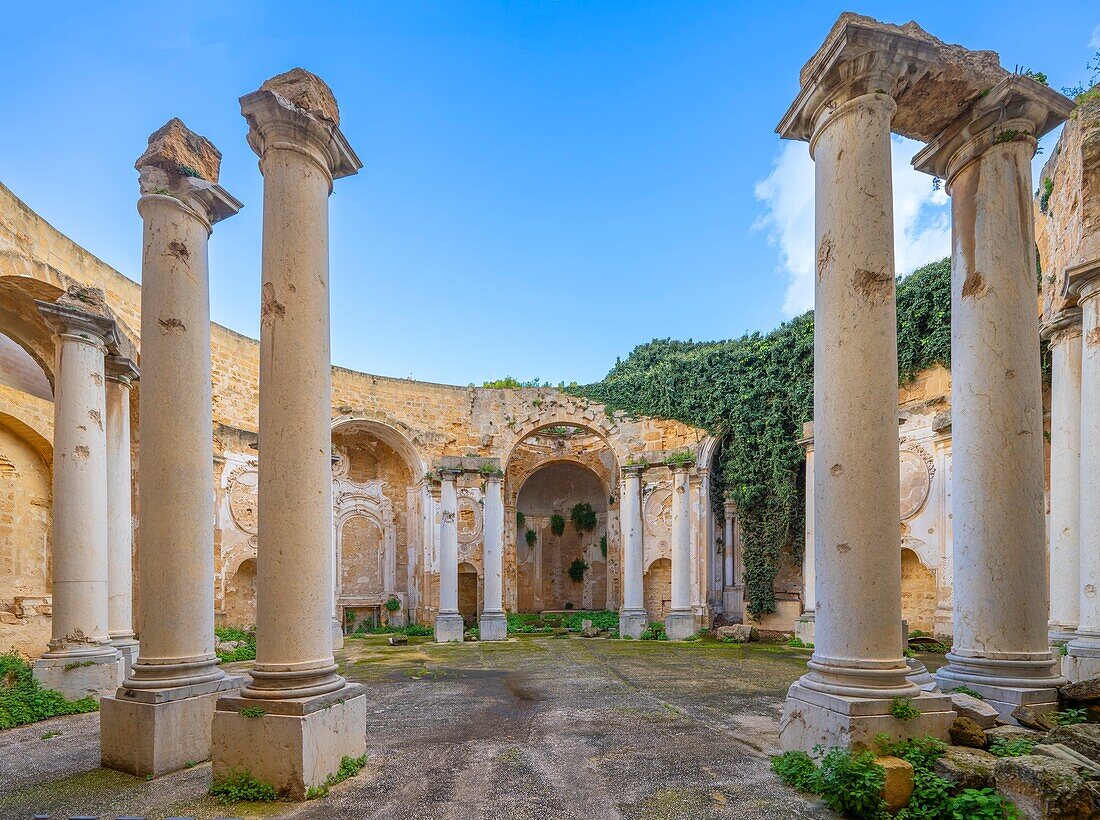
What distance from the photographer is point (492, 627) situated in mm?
17094

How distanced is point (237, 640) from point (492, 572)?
658 cm

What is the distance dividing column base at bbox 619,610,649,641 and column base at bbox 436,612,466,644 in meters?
4.36

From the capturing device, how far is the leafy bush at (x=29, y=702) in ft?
23.7

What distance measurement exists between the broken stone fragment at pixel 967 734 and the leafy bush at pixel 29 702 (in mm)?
9284

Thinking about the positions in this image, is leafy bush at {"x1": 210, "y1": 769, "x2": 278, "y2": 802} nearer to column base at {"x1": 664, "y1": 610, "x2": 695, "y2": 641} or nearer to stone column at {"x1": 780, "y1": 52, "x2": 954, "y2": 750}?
stone column at {"x1": 780, "y1": 52, "x2": 954, "y2": 750}

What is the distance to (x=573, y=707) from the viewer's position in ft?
25.1

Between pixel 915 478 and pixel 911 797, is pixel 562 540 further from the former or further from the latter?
pixel 911 797

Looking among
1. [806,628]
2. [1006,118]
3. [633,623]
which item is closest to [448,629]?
[633,623]

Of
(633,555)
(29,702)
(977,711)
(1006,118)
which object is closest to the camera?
(977,711)

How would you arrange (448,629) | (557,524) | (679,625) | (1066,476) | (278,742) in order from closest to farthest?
(278,742) < (1066,476) < (679,625) < (448,629) < (557,524)

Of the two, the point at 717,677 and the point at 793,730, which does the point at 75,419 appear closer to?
the point at 793,730

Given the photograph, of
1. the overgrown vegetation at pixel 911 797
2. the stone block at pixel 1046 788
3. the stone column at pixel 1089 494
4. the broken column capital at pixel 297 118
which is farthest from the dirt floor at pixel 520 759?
the broken column capital at pixel 297 118

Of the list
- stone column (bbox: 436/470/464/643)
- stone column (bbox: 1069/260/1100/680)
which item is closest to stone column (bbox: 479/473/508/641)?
stone column (bbox: 436/470/464/643)

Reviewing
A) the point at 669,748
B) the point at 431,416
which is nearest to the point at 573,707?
the point at 669,748
